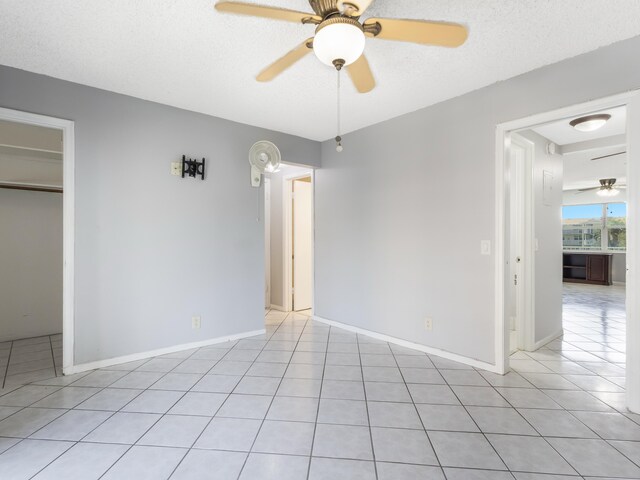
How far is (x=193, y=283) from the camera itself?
319cm

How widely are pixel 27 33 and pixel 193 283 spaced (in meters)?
2.21

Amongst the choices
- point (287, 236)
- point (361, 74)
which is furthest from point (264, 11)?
point (287, 236)

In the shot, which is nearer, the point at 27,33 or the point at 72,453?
the point at 72,453

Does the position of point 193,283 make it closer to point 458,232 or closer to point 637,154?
point 458,232

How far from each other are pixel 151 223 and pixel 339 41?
243 centimetres

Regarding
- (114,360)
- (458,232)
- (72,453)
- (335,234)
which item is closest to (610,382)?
(458,232)

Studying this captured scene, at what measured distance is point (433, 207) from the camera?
303 centimetres

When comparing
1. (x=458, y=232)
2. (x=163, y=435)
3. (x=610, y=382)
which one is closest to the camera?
(x=163, y=435)

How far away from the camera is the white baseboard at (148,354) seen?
2605mm

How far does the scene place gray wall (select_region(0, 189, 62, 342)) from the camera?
339cm

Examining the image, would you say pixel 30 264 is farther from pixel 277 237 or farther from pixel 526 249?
pixel 526 249

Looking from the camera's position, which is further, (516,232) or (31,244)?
(31,244)

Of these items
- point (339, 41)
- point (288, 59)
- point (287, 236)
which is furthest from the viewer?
point (287, 236)

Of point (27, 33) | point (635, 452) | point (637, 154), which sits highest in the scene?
point (27, 33)
